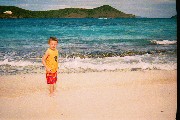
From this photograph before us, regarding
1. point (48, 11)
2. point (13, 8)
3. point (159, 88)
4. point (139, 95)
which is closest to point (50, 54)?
point (139, 95)

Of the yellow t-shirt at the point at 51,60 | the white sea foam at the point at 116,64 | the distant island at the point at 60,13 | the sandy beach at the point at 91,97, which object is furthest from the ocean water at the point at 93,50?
the yellow t-shirt at the point at 51,60

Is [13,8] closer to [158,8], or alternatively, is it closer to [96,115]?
[158,8]

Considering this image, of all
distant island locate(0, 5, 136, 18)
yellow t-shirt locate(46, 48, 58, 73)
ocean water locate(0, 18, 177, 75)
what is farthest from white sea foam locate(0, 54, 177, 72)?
yellow t-shirt locate(46, 48, 58, 73)

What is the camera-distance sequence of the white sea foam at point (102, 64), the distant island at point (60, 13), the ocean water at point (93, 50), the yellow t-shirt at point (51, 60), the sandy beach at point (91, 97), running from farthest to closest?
the distant island at point (60, 13) → the ocean water at point (93, 50) → the white sea foam at point (102, 64) → the yellow t-shirt at point (51, 60) → the sandy beach at point (91, 97)

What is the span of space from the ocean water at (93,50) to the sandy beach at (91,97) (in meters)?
0.63

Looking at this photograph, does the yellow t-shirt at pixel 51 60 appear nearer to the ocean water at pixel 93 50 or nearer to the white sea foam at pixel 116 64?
the ocean water at pixel 93 50

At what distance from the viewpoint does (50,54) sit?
12.2ft

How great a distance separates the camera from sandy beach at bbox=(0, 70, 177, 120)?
3424 millimetres

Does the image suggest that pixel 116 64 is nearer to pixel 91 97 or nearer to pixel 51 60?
pixel 91 97

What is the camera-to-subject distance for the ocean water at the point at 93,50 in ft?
20.1

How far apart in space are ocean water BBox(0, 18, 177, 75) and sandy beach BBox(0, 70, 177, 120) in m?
0.63

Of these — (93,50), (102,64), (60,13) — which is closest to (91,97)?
(102,64)

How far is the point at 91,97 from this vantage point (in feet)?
13.1

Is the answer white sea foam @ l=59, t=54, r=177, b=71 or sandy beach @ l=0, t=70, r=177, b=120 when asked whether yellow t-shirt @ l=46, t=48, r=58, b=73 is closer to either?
sandy beach @ l=0, t=70, r=177, b=120
